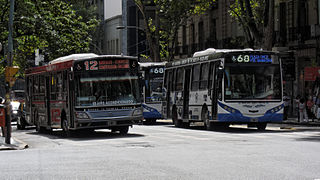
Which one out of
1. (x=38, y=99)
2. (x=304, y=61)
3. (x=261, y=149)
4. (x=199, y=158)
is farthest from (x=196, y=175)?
(x=304, y=61)

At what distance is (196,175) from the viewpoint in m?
12.2

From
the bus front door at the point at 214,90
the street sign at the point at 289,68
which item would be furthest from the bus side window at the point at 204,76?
the street sign at the point at 289,68

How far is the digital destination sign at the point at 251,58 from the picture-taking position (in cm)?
2608

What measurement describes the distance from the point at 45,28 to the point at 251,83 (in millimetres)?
15071

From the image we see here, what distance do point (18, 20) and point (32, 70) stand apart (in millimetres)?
7587

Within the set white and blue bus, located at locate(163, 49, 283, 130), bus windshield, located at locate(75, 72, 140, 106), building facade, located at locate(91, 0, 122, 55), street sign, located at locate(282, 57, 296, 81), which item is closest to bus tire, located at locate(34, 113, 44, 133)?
bus windshield, located at locate(75, 72, 140, 106)

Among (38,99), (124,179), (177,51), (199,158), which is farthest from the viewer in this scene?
(177,51)

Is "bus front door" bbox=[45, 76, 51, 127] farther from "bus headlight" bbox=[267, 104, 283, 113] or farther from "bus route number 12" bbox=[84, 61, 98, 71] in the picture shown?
"bus headlight" bbox=[267, 104, 283, 113]

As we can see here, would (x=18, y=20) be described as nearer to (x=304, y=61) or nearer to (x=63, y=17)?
(x=63, y=17)

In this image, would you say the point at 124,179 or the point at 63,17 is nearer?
the point at 124,179

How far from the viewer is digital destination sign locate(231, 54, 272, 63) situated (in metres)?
26.1

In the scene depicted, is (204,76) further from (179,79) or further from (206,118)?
(179,79)

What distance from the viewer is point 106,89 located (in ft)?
79.4

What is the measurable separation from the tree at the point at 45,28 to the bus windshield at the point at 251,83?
560 inches
